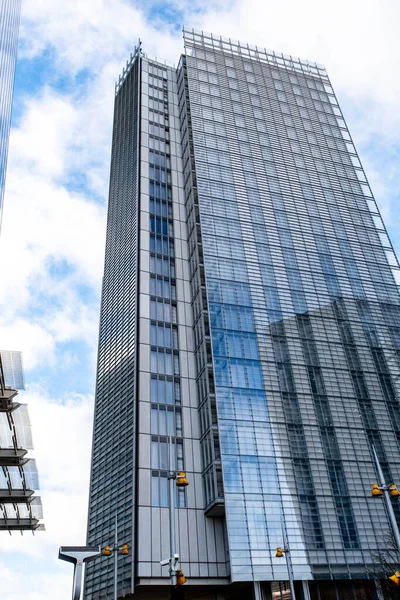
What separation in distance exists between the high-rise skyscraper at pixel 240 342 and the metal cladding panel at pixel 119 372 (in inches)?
13.6

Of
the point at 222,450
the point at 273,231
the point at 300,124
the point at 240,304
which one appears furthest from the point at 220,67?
the point at 222,450

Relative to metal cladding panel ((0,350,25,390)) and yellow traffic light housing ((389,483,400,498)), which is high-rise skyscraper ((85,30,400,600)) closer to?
yellow traffic light housing ((389,483,400,498))

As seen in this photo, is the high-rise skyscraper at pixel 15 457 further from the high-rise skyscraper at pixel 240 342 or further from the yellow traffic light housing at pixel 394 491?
the yellow traffic light housing at pixel 394 491

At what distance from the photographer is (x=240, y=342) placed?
55.4 metres

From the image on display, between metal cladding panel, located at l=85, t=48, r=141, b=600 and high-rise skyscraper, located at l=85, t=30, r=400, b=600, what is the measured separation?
35 centimetres

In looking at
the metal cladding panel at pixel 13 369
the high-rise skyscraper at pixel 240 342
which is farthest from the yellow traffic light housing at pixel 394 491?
the high-rise skyscraper at pixel 240 342

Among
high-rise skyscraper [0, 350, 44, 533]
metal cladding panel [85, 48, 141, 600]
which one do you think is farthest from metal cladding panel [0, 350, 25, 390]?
metal cladding panel [85, 48, 141, 600]

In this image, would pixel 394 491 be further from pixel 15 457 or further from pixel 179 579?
pixel 15 457

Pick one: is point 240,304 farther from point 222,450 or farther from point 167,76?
point 167,76

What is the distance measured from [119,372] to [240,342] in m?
14.8

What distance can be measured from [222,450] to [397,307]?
98.6ft

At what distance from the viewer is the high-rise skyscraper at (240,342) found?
4669 cm

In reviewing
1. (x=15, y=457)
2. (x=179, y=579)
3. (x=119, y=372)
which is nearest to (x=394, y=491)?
(x=179, y=579)

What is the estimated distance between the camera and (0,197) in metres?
30.9
